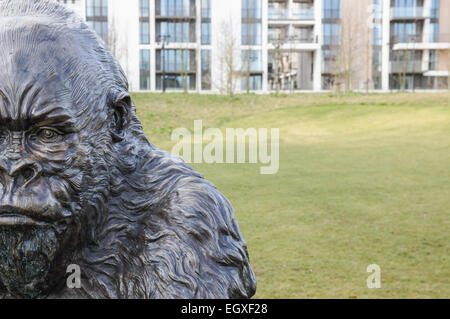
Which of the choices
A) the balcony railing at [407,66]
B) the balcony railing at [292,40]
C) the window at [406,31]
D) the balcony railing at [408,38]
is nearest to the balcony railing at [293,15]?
the balcony railing at [292,40]

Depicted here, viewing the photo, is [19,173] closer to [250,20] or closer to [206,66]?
[250,20]

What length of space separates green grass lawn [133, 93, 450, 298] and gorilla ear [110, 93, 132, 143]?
3.18 meters

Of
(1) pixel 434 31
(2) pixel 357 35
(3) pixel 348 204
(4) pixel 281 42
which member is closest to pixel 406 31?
(1) pixel 434 31

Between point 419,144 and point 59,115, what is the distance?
11.0 meters

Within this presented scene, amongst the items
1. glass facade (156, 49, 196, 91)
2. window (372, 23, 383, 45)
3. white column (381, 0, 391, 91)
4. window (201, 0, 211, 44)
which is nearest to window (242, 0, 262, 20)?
window (201, 0, 211, 44)

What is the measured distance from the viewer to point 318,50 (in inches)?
1085

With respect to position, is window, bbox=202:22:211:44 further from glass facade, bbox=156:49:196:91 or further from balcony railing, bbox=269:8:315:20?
balcony railing, bbox=269:8:315:20

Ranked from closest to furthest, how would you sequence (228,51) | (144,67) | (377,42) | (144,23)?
(228,51), (144,23), (144,67), (377,42)

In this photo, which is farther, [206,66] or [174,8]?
[206,66]

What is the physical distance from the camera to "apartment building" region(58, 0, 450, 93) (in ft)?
81.8

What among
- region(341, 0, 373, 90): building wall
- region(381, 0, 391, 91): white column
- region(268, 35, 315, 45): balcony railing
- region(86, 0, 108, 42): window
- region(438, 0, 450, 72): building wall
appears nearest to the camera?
region(86, 0, 108, 42): window

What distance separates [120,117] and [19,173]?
0.33 m

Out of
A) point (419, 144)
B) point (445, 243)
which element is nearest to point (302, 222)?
point (445, 243)
